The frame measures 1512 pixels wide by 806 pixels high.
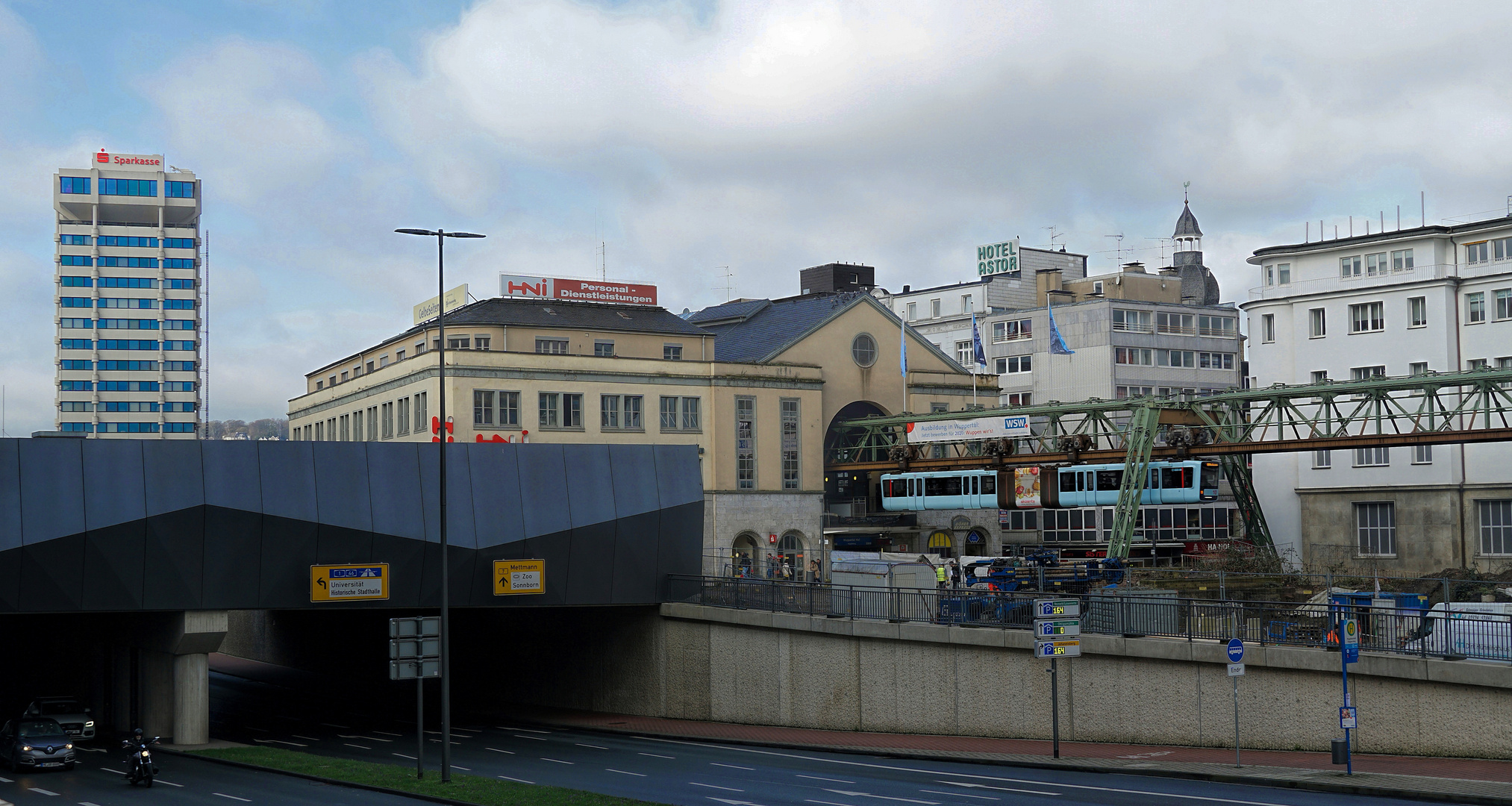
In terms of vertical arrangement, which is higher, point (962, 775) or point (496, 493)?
point (496, 493)

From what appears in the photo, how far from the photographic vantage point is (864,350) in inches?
3369

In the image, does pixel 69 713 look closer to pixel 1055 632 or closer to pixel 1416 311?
pixel 1055 632

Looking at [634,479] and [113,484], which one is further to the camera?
[634,479]

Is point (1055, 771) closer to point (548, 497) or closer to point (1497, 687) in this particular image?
point (1497, 687)

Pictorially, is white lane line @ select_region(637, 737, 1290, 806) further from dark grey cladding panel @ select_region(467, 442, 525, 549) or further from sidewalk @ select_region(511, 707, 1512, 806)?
dark grey cladding panel @ select_region(467, 442, 525, 549)

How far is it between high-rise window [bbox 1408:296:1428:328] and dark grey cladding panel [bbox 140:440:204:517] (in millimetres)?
59724

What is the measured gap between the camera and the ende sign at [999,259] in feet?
388

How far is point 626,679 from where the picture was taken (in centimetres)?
5409

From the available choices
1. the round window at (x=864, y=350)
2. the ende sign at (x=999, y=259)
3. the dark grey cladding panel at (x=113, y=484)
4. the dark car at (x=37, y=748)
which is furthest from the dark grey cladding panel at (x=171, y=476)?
the ende sign at (x=999, y=259)

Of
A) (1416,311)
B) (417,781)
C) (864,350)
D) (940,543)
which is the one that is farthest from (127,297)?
(417,781)

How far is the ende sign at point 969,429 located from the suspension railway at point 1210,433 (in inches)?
11.9

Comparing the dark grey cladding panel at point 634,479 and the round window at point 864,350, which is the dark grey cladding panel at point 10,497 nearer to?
the dark grey cladding panel at point 634,479

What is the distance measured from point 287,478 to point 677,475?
14383 mm

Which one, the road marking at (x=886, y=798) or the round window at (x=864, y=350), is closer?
the road marking at (x=886, y=798)
